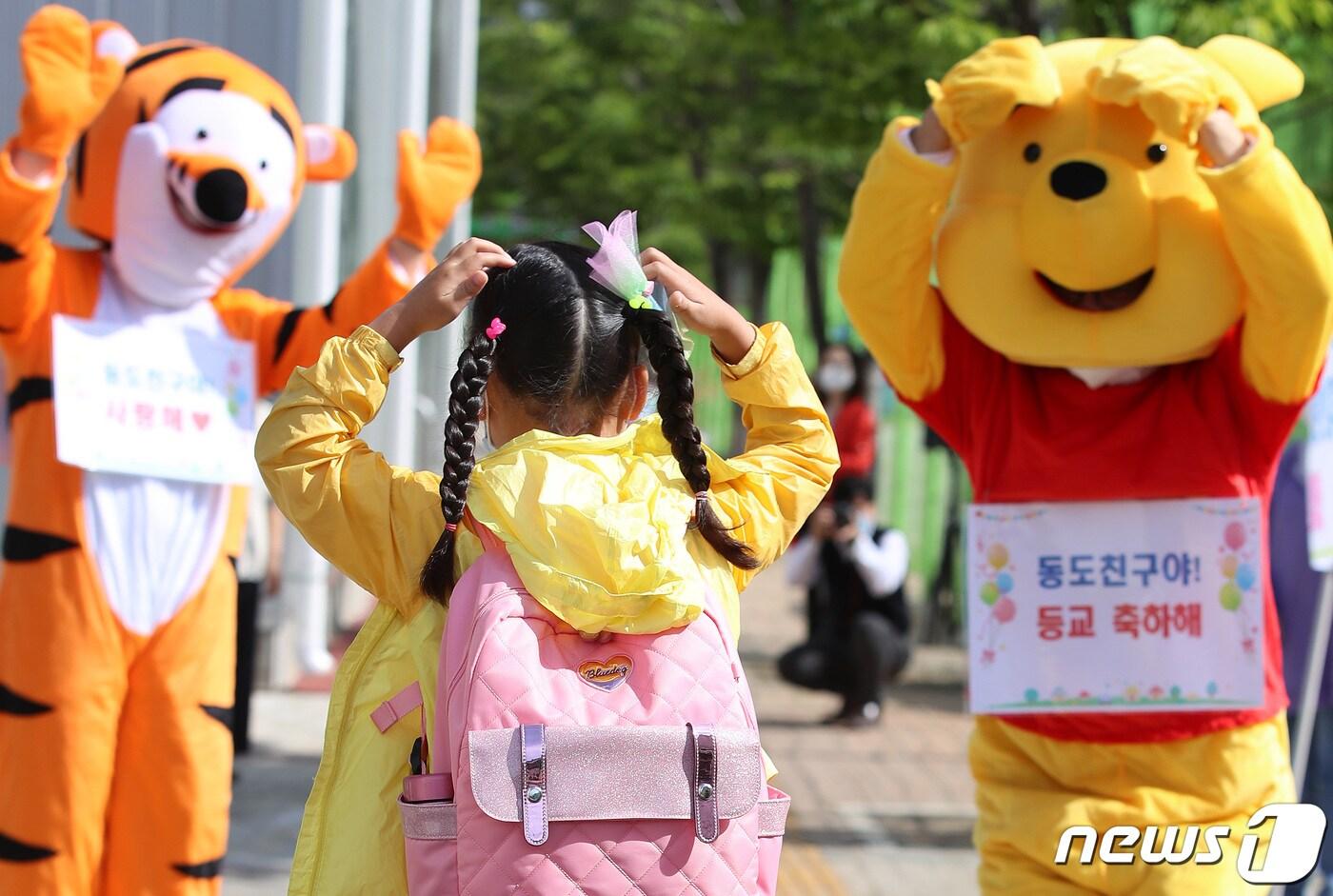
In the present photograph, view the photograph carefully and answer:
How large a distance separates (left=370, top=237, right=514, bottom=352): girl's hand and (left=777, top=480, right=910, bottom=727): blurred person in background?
211 inches

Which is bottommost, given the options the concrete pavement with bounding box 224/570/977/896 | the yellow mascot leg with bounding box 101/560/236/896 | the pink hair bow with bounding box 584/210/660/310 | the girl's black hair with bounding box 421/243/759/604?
the concrete pavement with bounding box 224/570/977/896

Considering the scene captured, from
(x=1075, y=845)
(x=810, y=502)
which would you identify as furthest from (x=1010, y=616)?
(x=810, y=502)

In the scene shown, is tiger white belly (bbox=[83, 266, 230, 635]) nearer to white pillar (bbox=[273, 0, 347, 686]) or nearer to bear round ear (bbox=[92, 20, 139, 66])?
bear round ear (bbox=[92, 20, 139, 66])

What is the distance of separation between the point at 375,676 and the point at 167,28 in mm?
3792

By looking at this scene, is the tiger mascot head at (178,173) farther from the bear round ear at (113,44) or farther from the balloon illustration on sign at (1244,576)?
the balloon illustration on sign at (1244,576)

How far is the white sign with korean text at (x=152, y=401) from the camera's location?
11.2 feet

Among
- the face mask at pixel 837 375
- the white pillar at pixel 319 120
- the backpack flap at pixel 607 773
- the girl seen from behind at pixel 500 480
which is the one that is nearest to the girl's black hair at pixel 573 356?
the girl seen from behind at pixel 500 480

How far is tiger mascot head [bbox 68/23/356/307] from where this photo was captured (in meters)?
3.54

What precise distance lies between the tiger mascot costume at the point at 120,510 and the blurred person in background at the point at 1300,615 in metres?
2.48

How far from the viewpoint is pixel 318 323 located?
12.0ft

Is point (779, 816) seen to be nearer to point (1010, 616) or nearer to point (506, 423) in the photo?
point (506, 423)

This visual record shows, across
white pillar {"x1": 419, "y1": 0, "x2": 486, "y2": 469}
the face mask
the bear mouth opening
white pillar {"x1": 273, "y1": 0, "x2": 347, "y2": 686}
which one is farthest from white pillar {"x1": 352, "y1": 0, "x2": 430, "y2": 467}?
the bear mouth opening

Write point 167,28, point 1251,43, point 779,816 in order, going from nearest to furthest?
1. point 779,816
2. point 1251,43
3. point 167,28

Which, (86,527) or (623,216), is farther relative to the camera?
(86,527)
